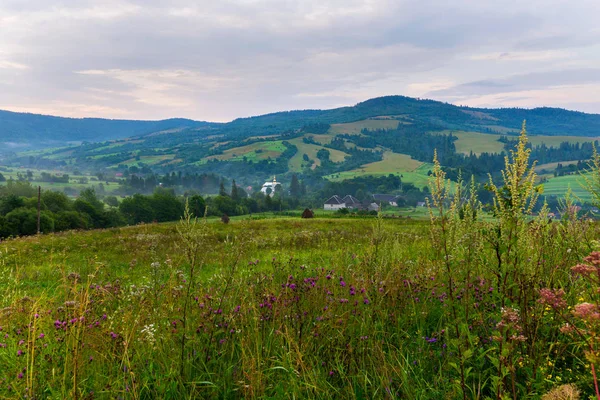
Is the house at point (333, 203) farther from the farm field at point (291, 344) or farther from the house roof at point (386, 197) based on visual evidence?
the farm field at point (291, 344)

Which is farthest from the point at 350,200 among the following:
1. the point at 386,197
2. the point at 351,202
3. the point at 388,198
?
the point at 388,198

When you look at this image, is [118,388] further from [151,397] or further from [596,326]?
[596,326]

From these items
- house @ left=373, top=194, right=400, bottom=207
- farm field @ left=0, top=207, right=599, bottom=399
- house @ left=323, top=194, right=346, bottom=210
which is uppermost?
farm field @ left=0, top=207, right=599, bottom=399

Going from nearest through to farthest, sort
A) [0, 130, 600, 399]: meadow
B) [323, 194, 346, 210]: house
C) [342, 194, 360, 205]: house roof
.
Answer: [0, 130, 600, 399]: meadow, [323, 194, 346, 210]: house, [342, 194, 360, 205]: house roof

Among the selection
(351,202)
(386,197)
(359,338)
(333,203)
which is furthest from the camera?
(386,197)

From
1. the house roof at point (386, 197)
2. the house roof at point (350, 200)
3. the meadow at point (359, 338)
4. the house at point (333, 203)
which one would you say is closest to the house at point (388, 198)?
the house roof at point (386, 197)

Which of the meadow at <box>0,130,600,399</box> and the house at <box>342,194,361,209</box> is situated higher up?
the meadow at <box>0,130,600,399</box>

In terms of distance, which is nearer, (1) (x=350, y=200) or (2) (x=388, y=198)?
(1) (x=350, y=200)

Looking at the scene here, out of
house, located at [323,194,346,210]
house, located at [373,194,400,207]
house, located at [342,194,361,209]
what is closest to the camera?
house, located at [323,194,346,210]

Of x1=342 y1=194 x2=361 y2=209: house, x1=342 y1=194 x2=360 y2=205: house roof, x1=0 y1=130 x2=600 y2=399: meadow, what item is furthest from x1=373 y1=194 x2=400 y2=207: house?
x1=0 y1=130 x2=600 y2=399: meadow

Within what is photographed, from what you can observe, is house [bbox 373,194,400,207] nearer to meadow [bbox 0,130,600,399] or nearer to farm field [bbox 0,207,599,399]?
farm field [bbox 0,207,599,399]

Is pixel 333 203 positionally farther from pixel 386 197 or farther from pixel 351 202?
pixel 386 197

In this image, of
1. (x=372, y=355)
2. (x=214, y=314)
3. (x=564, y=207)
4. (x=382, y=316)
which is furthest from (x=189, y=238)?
(x=564, y=207)

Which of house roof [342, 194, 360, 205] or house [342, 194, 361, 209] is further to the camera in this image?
house roof [342, 194, 360, 205]
